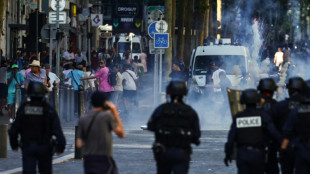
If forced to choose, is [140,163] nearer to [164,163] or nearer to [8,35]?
[164,163]

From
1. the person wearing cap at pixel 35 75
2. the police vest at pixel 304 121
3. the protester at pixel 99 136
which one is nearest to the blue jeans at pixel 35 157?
the protester at pixel 99 136

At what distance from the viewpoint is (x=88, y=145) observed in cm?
1084

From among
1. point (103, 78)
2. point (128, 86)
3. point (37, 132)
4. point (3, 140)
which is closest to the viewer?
point (37, 132)

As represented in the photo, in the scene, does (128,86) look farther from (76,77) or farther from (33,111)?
(33,111)

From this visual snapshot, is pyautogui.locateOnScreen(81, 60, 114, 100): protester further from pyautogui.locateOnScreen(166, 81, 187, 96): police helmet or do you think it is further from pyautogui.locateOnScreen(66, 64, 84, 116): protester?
pyautogui.locateOnScreen(166, 81, 187, 96): police helmet

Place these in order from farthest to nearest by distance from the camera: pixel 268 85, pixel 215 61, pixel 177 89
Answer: pixel 215 61 < pixel 268 85 < pixel 177 89

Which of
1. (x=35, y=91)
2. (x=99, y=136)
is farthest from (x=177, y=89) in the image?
(x=35, y=91)

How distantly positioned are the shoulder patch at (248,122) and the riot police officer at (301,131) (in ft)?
1.03

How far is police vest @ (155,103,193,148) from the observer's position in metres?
11.3

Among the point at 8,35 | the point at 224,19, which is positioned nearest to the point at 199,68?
the point at 8,35

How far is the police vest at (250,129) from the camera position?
37.7 feet

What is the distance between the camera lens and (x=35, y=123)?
11.7 metres

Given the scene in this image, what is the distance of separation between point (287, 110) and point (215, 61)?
20.2m

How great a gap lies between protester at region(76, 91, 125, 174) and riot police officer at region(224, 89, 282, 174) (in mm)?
1344
